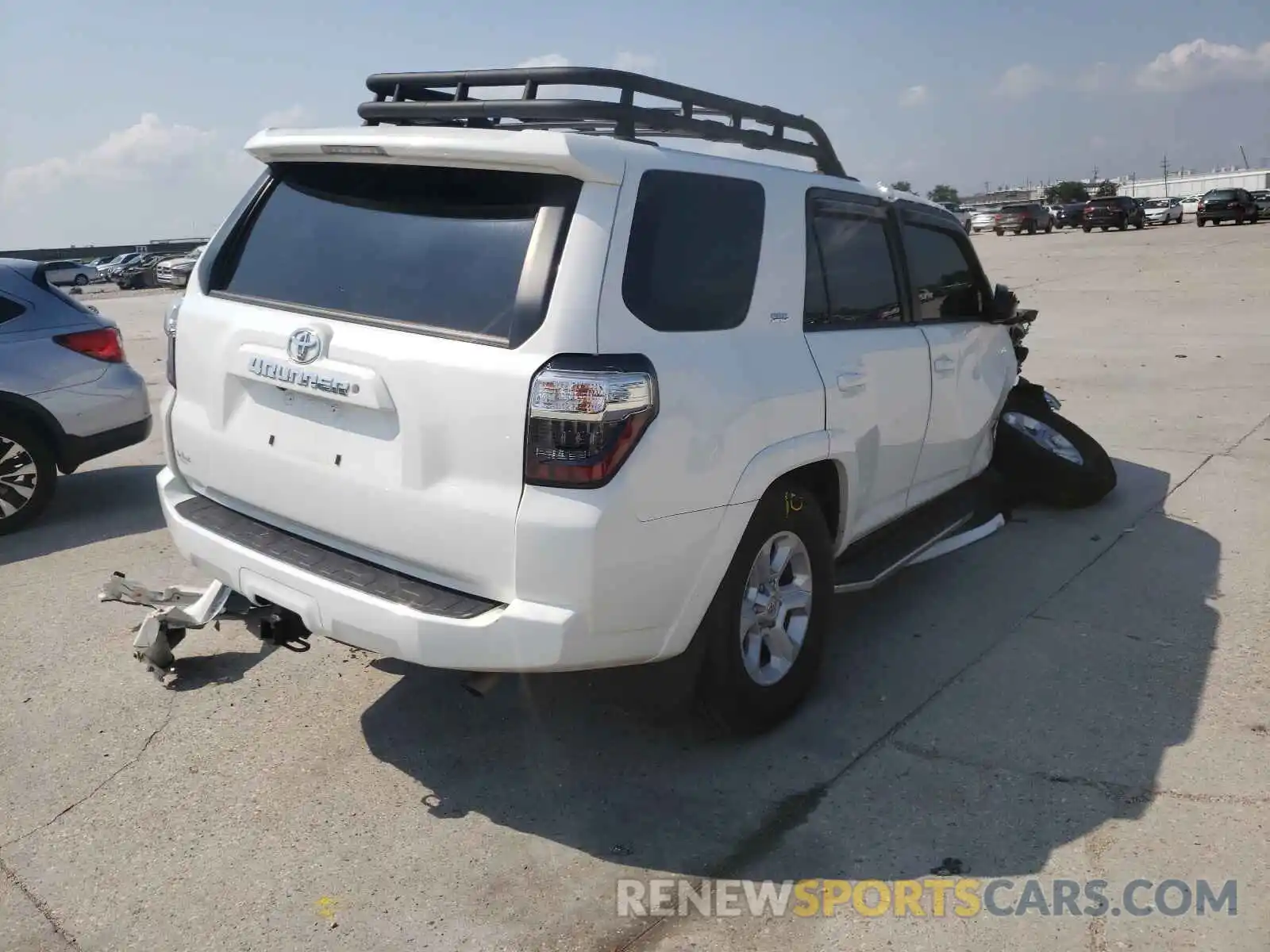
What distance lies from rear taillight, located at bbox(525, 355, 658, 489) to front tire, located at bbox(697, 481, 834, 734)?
27.9 inches

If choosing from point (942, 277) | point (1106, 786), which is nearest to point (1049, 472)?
point (942, 277)

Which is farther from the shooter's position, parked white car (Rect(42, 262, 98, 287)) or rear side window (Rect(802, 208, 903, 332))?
parked white car (Rect(42, 262, 98, 287))

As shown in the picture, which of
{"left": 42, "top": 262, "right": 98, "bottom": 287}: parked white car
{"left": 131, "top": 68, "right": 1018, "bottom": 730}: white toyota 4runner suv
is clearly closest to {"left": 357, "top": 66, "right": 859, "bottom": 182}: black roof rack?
{"left": 131, "top": 68, "right": 1018, "bottom": 730}: white toyota 4runner suv

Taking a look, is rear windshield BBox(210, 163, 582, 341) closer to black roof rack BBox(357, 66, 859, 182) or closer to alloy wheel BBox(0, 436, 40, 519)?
black roof rack BBox(357, 66, 859, 182)

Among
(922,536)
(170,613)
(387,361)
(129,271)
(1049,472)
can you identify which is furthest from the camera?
(129,271)

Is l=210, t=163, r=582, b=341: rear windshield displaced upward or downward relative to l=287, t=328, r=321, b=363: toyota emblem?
upward

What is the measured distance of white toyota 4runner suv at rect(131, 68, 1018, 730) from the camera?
295 cm

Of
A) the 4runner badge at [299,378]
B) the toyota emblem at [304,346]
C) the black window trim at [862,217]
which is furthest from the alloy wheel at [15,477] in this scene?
the black window trim at [862,217]

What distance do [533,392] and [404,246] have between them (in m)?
0.75

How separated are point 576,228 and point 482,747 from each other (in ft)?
5.95

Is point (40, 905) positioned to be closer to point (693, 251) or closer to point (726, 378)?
point (726, 378)

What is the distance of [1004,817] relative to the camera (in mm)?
3316

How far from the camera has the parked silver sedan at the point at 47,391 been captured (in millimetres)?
6383

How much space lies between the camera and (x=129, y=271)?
44.4 m
